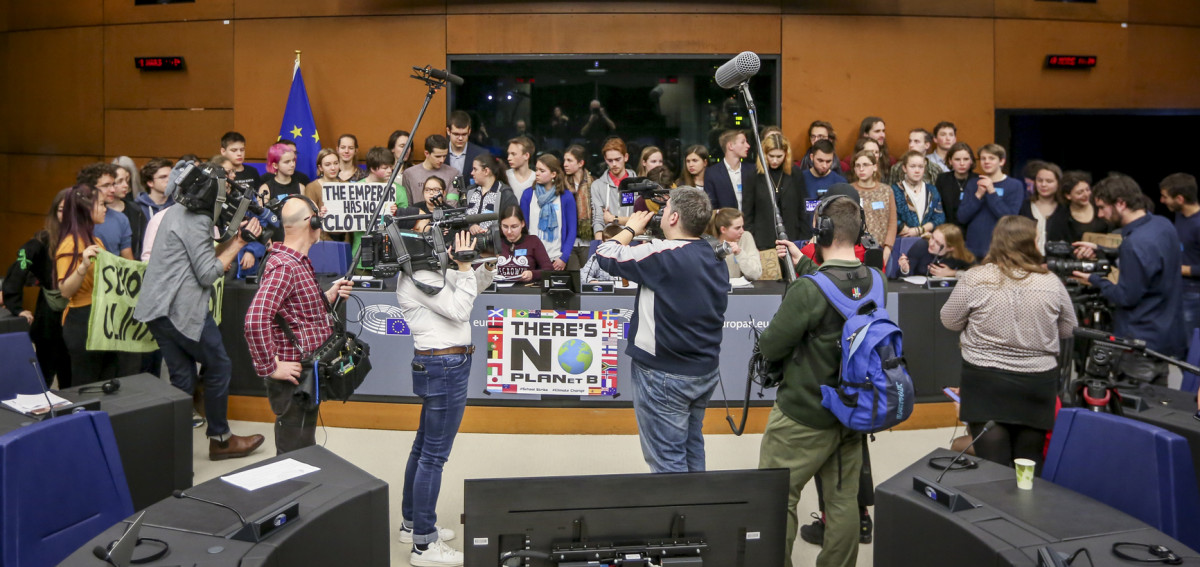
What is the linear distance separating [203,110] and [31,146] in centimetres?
246

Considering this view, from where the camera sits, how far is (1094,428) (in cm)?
306

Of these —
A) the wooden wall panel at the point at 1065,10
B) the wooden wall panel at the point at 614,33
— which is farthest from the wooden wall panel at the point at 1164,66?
the wooden wall panel at the point at 614,33

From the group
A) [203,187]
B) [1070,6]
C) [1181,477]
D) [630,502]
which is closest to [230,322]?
[203,187]

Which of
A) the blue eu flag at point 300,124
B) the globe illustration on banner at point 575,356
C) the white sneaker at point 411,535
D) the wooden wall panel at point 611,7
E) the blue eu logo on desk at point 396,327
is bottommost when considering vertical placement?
the white sneaker at point 411,535

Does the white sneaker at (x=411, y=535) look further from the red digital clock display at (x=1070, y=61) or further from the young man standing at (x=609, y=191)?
the red digital clock display at (x=1070, y=61)

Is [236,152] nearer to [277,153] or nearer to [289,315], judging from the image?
[277,153]

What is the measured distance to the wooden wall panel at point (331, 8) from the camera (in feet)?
28.7

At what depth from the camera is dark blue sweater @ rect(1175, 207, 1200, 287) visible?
6.20m

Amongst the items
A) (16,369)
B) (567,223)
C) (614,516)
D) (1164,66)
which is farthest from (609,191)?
(1164,66)

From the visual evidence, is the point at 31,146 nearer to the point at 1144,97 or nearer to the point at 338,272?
the point at 338,272

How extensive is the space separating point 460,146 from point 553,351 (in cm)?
262

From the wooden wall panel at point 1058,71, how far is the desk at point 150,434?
26.2 feet

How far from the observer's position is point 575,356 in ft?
19.5

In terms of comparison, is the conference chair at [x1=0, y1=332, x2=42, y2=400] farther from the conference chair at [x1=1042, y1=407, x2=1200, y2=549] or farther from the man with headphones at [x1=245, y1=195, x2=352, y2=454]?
the conference chair at [x1=1042, y1=407, x2=1200, y2=549]
